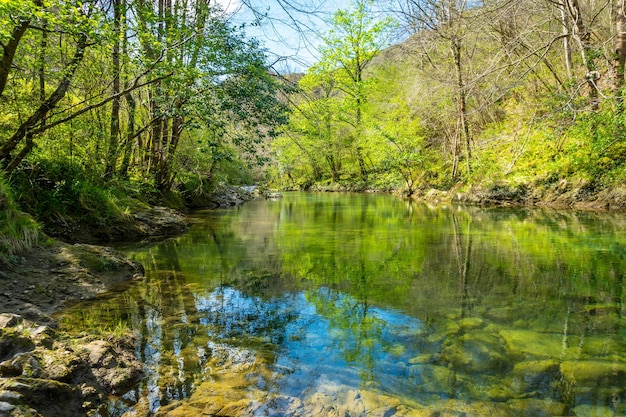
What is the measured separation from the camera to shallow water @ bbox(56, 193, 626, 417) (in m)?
A: 3.00

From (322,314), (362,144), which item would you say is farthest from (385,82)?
(322,314)

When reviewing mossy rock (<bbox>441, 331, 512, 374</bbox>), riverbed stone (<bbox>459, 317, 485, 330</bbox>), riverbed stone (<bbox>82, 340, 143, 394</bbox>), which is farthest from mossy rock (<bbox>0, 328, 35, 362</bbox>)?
riverbed stone (<bbox>459, 317, 485, 330</bbox>)

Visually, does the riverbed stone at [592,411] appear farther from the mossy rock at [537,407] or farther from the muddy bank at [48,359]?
the muddy bank at [48,359]

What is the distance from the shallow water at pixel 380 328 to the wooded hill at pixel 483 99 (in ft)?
7.73

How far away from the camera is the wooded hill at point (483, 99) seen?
11.4 m

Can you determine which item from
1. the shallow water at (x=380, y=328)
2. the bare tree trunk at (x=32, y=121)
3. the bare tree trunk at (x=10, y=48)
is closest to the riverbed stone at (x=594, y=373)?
the shallow water at (x=380, y=328)

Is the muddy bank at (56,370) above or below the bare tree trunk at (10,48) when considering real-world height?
below

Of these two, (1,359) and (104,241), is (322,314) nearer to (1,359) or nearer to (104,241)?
(1,359)

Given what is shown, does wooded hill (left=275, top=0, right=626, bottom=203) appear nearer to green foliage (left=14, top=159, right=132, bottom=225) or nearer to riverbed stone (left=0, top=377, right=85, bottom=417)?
riverbed stone (left=0, top=377, right=85, bottom=417)

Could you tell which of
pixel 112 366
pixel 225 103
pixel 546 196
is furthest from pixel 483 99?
pixel 112 366

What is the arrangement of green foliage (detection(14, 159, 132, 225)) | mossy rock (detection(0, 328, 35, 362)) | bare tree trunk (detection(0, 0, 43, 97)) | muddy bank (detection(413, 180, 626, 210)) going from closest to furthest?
1. mossy rock (detection(0, 328, 35, 362))
2. bare tree trunk (detection(0, 0, 43, 97))
3. green foliage (detection(14, 159, 132, 225))
4. muddy bank (detection(413, 180, 626, 210))

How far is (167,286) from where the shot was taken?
240 inches

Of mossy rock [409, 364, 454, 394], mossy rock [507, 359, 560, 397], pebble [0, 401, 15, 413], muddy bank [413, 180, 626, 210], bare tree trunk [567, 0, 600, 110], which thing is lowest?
mossy rock [409, 364, 454, 394]

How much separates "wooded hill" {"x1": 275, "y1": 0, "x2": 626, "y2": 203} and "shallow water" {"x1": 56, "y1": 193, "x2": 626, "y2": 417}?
7.73ft
